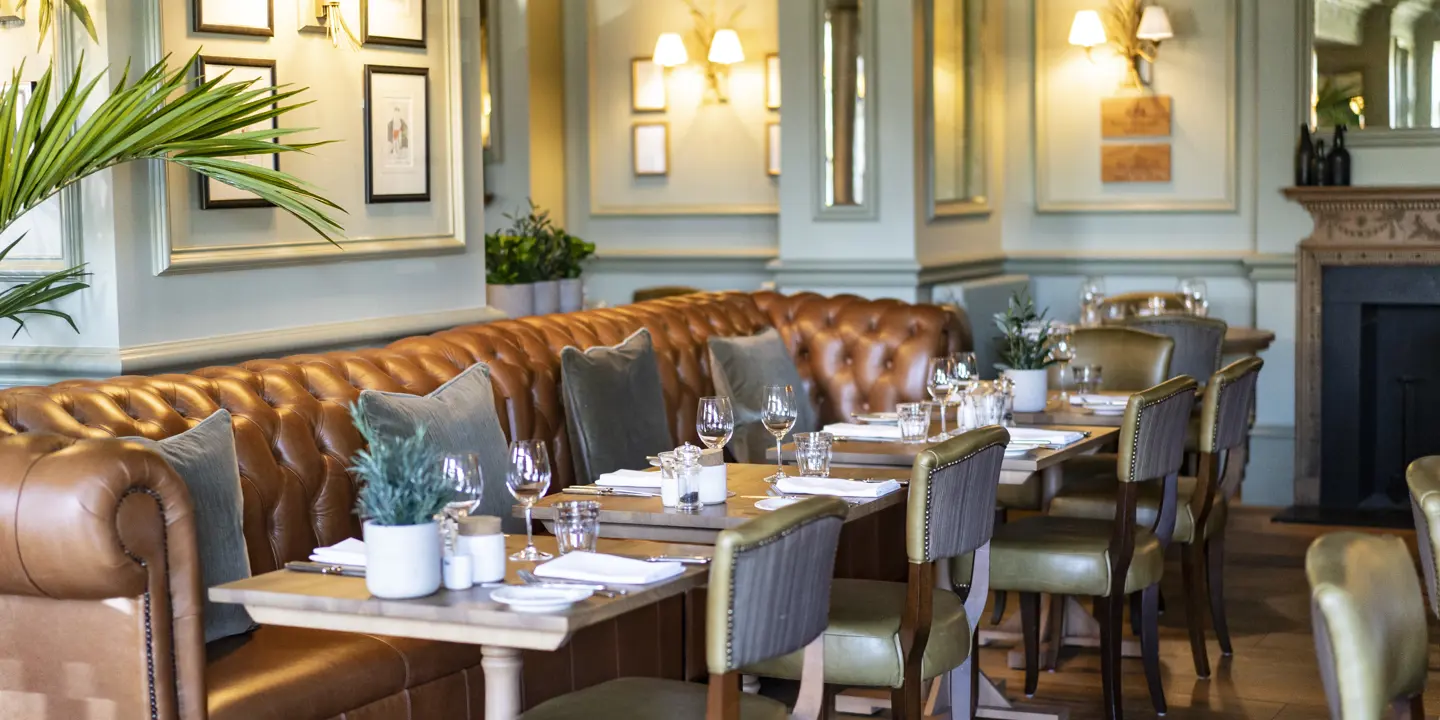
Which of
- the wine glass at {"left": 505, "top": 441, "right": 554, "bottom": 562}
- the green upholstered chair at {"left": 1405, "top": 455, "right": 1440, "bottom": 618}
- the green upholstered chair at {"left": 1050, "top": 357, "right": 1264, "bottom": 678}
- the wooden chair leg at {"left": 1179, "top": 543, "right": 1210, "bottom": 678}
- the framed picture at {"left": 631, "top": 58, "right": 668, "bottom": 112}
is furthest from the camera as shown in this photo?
the framed picture at {"left": 631, "top": 58, "right": 668, "bottom": 112}

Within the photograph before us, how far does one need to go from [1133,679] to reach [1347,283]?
11.2ft

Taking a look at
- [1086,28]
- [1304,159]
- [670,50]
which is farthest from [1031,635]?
[670,50]

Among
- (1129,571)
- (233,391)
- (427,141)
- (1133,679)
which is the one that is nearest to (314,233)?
(427,141)

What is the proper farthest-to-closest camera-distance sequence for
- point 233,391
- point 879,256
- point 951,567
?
point 879,256 → point 951,567 → point 233,391

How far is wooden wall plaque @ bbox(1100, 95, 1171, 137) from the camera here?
7.89 metres

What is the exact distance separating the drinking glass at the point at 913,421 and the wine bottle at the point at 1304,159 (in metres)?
3.95

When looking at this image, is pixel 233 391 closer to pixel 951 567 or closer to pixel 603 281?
pixel 951 567

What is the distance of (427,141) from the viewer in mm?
5023

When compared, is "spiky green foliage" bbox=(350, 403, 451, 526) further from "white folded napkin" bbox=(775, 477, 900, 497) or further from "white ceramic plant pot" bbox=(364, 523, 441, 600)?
"white folded napkin" bbox=(775, 477, 900, 497)

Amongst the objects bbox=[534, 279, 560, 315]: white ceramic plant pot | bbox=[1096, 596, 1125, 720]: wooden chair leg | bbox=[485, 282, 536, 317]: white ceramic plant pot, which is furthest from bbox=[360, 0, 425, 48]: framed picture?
bbox=[1096, 596, 1125, 720]: wooden chair leg

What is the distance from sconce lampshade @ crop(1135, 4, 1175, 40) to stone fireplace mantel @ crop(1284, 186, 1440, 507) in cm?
93

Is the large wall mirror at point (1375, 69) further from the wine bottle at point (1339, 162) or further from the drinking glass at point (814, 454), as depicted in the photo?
the drinking glass at point (814, 454)

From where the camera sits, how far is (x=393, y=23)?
4.84 metres

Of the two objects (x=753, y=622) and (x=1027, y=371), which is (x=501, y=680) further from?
(x=1027, y=371)
